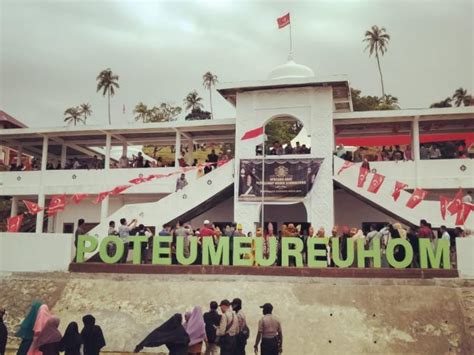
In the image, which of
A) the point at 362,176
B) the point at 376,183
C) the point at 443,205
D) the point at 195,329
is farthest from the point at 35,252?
the point at 443,205

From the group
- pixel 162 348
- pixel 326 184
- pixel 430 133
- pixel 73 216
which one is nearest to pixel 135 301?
pixel 162 348

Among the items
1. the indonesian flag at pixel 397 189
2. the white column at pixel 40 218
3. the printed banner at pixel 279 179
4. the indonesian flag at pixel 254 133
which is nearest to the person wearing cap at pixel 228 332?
the indonesian flag at pixel 397 189

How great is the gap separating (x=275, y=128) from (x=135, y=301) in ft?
109

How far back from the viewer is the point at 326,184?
18.9m

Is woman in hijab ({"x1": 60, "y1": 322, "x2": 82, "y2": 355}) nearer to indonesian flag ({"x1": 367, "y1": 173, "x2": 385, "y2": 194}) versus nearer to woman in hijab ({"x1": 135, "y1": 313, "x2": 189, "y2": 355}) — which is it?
woman in hijab ({"x1": 135, "y1": 313, "x2": 189, "y2": 355})

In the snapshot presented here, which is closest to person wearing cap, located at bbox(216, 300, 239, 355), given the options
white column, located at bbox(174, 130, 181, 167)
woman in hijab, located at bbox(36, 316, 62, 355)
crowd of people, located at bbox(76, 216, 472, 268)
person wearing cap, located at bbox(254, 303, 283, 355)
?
person wearing cap, located at bbox(254, 303, 283, 355)

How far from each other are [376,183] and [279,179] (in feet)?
11.7

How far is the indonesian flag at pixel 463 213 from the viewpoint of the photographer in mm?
16041

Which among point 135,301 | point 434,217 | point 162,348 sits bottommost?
point 162,348

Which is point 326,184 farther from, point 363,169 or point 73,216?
point 73,216

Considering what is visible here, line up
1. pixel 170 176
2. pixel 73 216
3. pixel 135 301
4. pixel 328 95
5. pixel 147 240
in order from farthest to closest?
pixel 73 216
pixel 170 176
pixel 328 95
pixel 147 240
pixel 135 301

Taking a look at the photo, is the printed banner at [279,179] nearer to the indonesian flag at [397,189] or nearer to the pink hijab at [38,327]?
the indonesian flag at [397,189]

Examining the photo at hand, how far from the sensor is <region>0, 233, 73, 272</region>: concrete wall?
54.1 feet

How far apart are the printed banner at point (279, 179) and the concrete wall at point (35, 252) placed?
665cm
